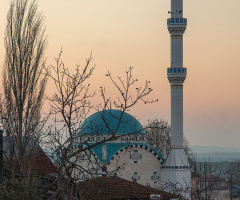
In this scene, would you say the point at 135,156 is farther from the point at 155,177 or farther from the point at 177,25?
the point at 177,25

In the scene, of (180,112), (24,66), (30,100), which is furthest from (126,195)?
(180,112)

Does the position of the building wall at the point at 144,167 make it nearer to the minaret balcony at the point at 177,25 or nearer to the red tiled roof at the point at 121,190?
the minaret balcony at the point at 177,25

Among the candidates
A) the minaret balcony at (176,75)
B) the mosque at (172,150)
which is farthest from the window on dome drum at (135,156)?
Result: the minaret balcony at (176,75)

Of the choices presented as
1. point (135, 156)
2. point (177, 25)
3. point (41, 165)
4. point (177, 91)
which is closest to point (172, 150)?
point (135, 156)

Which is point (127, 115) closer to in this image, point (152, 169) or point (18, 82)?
point (152, 169)

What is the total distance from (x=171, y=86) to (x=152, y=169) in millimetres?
7492

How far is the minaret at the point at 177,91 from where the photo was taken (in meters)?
49.6

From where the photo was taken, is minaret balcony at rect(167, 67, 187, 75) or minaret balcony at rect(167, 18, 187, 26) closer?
minaret balcony at rect(167, 18, 187, 26)

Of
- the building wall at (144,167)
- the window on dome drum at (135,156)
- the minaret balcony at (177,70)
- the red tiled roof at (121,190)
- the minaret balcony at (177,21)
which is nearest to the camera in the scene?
the red tiled roof at (121,190)

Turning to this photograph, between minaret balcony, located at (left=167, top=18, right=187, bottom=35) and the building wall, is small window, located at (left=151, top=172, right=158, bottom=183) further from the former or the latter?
minaret balcony, located at (left=167, top=18, right=187, bottom=35)

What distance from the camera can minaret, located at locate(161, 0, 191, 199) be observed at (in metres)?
49.6

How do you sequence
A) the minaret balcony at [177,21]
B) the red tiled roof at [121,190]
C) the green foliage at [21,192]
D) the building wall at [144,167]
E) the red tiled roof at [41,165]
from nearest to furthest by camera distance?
the green foliage at [21,192], the red tiled roof at [41,165], the red tiled roof at [121,190], the minaret balcony at [177,21], the building wall at [144,167]

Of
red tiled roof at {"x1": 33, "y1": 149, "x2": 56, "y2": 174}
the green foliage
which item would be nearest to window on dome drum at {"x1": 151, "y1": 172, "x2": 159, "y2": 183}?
red tiled roof at {"x1": 33, "y1": 149, "x2": 56, "y2": 174}

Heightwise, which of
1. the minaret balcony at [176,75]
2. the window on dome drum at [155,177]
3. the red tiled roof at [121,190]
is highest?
the minaret balcony at [176,75]
